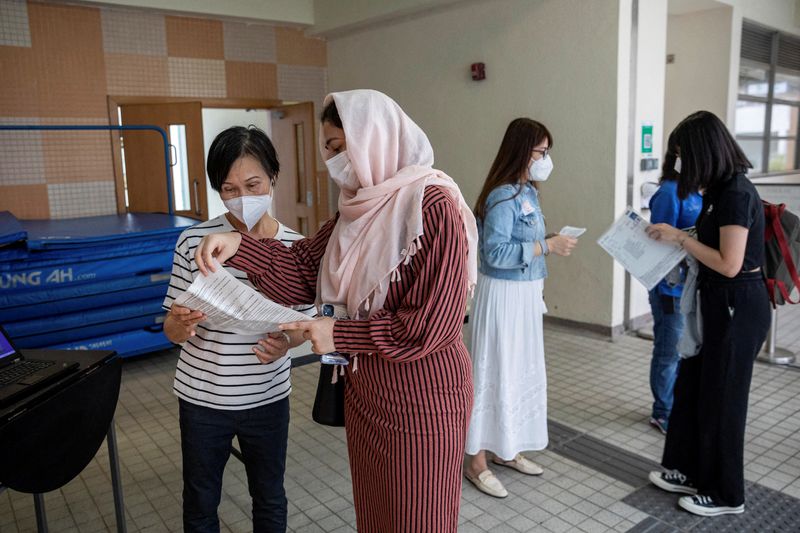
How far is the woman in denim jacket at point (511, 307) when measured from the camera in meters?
2.74

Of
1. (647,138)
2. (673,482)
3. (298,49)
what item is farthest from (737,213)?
(298,49)

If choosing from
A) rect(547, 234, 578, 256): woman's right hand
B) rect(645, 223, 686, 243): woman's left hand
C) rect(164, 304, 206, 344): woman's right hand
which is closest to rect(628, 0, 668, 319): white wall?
rect(645, 223, 686, 243): woman's left hand

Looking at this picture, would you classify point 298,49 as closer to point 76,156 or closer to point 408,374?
point 76,156

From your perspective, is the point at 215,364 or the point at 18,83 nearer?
the point at 215,364

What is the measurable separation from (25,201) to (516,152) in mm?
4940

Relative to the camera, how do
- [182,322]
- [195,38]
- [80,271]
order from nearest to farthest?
A: 1. [182,322]
2. [80,271]
3. [195,38]

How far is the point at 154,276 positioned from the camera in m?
4.49

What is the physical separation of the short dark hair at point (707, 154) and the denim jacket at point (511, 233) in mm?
622

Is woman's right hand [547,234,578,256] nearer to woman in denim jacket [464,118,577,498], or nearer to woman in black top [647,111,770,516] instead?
woman in denim jacket [464,118,577,498]

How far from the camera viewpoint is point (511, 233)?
2.75 metres

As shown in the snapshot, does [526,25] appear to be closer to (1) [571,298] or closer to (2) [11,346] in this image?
(1) [571,298]

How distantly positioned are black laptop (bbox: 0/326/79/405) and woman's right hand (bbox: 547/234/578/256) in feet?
6.36

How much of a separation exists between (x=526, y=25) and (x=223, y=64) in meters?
3.33

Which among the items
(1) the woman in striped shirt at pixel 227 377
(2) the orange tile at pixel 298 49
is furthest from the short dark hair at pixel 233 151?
(2) the orange tile at pixel 298 49
